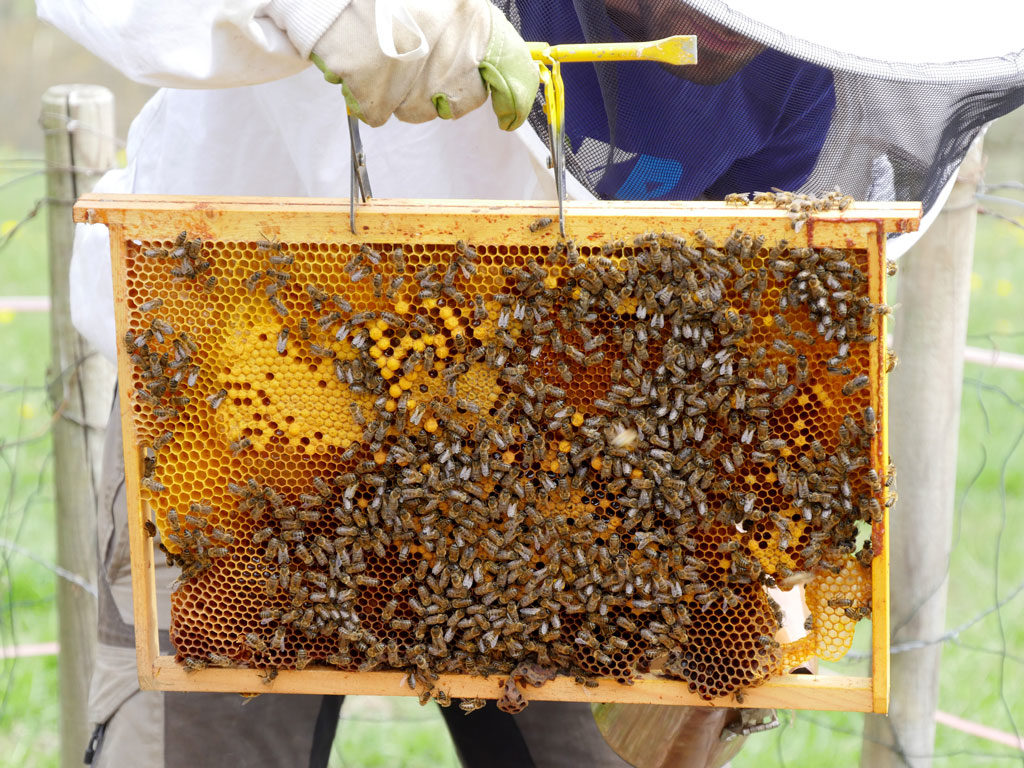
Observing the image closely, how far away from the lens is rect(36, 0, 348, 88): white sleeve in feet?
5.92

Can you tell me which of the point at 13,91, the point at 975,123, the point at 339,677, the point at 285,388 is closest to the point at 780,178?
the point at 975,123

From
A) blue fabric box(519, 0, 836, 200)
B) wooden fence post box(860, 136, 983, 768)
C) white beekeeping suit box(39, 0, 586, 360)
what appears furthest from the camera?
wooden fence post box(860, 136, 983, 768)

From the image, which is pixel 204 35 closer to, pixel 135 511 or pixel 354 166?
pixel 354 166

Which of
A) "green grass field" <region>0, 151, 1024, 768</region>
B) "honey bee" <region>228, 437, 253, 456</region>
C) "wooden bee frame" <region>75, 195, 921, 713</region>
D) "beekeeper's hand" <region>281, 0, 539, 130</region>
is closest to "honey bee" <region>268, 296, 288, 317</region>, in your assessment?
"wooden bee frame" <region>75, 195, 921, 713</region>

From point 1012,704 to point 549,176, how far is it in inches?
143

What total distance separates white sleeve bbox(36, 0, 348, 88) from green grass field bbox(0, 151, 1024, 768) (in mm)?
1969

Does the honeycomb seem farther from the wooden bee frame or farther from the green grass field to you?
the green grass field

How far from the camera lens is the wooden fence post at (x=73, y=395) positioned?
3.53 metres

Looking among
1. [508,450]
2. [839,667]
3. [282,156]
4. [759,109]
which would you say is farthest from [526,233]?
[839,667]

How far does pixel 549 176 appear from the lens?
2.45 metres

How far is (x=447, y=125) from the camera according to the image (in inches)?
103

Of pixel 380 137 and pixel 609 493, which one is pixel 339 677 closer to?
pixel 609 493

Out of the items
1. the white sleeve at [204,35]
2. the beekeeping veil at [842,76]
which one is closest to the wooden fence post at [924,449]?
the beekeeping veil at [842,76]

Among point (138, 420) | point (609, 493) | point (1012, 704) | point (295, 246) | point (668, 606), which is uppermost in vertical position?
point (295, 246)
